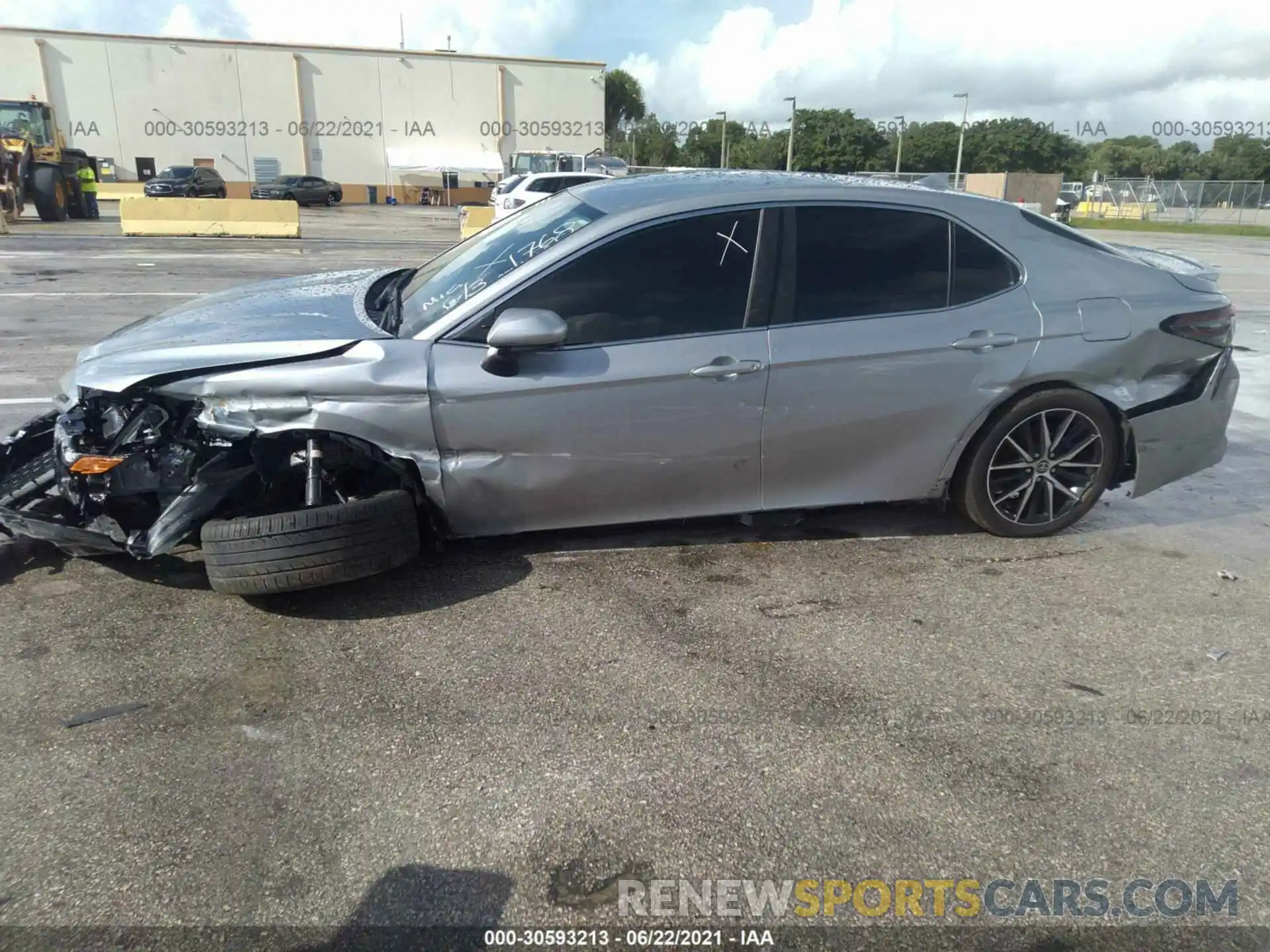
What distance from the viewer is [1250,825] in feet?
8.15

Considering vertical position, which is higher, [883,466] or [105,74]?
[105,74]

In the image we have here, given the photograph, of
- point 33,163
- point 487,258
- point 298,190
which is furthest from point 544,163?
point 487,258

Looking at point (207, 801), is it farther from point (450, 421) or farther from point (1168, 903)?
point (1168, 903)

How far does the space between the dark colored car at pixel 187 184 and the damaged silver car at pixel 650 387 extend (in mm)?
37713

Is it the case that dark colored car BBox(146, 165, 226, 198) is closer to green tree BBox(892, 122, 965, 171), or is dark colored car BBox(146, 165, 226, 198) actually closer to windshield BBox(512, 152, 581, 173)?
windshield BBox(512, 152, 581, 173)

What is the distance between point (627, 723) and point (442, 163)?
5706 cm

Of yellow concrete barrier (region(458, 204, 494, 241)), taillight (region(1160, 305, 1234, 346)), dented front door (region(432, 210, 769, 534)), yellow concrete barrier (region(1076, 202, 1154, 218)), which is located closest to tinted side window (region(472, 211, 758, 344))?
dented front door (region(432, 210, 769, 534))

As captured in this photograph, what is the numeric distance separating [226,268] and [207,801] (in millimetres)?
14513

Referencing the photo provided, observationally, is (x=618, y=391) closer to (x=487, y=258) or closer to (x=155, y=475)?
(x=487, y=258)

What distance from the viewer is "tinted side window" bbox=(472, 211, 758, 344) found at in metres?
3.57

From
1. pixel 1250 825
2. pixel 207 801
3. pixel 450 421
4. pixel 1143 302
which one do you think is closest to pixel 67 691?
pixel 207 801

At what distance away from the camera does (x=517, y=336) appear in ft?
11.0

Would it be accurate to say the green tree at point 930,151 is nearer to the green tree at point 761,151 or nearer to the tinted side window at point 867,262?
the green tree at point 761,151

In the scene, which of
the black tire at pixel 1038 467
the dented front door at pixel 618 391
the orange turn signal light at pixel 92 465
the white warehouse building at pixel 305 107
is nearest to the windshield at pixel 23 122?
the white warehouse building at pixel 305 107
